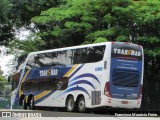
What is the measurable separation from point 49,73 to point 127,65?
6.16 m

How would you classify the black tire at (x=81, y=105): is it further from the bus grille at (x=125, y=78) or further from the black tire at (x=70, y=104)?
the bus grille at (x=125, y=78)

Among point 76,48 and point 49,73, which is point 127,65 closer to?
point 76,48

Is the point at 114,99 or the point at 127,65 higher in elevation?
the point at 127,65

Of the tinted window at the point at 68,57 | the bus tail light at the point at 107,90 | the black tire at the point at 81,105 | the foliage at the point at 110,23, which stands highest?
the foliage at the point at 110,23

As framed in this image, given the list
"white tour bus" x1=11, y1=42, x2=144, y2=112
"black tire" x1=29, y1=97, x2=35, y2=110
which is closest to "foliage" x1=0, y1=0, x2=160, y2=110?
"white tour bus" x1=11, y1=42, x2=144, y2=112

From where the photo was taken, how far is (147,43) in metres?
27.7

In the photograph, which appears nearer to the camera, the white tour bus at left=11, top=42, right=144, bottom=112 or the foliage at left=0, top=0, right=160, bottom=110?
the white tour bus at left=11, top=42, right=144, bottom=112

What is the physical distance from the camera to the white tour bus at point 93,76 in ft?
73.4

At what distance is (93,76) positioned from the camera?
23.0 m

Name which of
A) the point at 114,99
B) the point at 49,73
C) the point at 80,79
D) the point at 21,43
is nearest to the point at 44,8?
the point at 21,43

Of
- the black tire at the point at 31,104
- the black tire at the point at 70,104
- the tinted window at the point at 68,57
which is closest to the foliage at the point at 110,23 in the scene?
the tinted window at the point at 68,57

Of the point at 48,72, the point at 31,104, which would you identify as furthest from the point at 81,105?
the point at 31,104

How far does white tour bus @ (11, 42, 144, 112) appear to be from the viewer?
22.4 metres

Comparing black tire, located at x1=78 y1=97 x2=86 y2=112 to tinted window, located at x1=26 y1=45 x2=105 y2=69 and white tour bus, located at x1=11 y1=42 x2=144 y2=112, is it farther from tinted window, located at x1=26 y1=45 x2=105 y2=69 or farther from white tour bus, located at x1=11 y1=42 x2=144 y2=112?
tinted window, located at x1=26 y1=45 x2=105 y2=69
